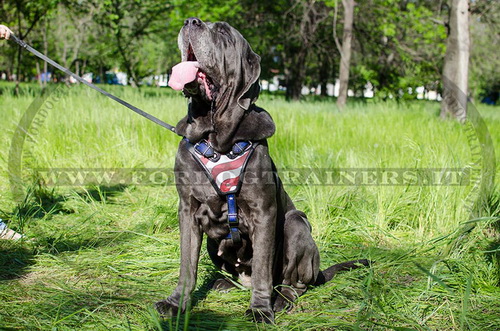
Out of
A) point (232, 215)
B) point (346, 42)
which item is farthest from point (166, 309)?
point (346, 42)

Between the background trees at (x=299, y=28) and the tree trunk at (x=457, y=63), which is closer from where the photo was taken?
the tree trunk at (x=457, y=63)

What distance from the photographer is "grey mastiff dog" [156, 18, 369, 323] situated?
2.36m

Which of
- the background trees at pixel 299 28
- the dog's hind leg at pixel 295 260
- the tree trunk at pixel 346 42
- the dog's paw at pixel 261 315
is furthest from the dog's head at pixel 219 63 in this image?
the background trees at pixel 299 28

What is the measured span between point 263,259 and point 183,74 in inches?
43.3

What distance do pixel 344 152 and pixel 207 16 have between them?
543 inches

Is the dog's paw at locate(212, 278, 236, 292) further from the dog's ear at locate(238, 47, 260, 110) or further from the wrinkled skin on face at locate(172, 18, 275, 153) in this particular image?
the dog's ear at locate(238, 47, 260, 110)

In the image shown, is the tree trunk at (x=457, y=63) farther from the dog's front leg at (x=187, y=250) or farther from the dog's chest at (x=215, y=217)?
the dog's front leg at (x=187, y=250)

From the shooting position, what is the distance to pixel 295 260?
2.57 metres

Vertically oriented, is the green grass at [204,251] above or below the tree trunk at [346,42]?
below

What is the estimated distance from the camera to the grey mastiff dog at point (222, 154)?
2.36 metres

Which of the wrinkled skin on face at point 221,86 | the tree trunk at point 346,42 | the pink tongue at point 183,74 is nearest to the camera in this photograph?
the pink tongue at point 183,74

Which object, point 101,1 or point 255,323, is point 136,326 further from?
point 101,1

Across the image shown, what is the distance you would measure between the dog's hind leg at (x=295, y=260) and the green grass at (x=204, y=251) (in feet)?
0.34

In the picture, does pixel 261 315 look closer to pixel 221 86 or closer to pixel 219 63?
pixel 221 86
